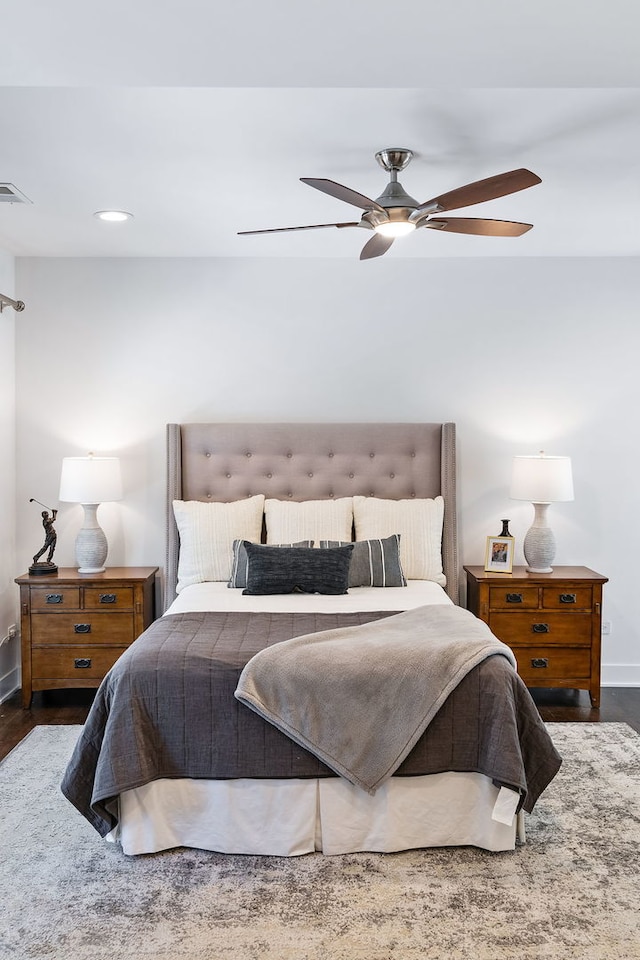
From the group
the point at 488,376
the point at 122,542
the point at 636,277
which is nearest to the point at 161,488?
the point at 122,542

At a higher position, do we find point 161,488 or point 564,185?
point 564,185

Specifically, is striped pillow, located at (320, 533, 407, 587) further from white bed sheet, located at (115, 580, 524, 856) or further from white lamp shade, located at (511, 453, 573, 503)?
white bed sheet, located at (115, 580, 524, 856)

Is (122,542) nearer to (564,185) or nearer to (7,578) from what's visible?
(7,578)

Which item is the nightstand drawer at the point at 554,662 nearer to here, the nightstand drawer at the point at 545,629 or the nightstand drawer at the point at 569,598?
the nightstand drawer at the point at 545,629

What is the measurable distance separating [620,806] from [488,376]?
8.57 ft

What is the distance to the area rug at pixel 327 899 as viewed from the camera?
7.37 ft

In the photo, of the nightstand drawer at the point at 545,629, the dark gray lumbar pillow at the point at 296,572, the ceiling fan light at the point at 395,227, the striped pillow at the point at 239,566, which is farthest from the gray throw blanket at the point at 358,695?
the nightstand drawer at the point at 545,629

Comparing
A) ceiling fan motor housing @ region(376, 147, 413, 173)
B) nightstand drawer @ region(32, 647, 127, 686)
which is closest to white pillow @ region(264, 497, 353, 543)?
nightstand drawer @ region(32, 647, 127, 686)

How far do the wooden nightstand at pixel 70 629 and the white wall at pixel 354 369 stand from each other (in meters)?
0.51

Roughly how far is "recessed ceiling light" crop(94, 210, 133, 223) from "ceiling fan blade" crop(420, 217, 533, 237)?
1.57m

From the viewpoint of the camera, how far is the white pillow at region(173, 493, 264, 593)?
439 cm

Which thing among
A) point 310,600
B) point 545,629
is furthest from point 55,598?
point 545,629

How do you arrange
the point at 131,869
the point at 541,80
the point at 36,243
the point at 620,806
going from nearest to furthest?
the point at 541,80
the point at 131,869
the point at 620,806
the point at 36,243

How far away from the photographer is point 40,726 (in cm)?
409
